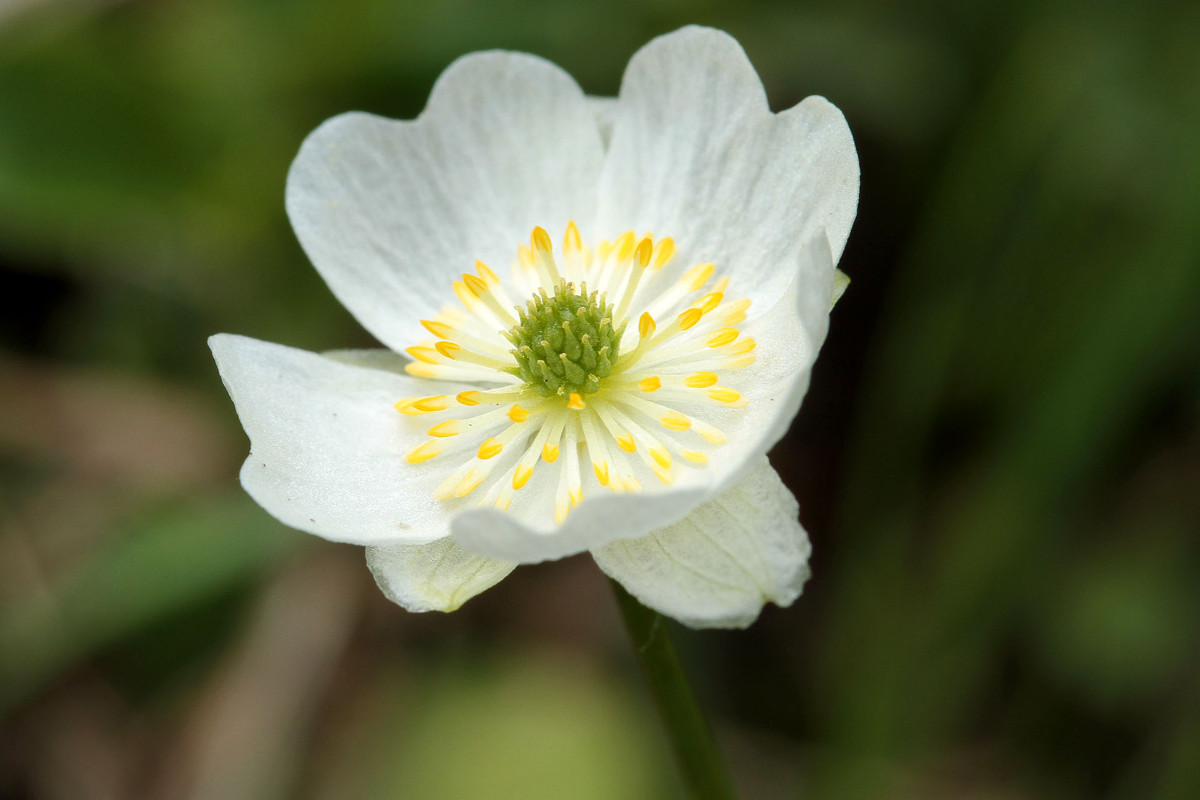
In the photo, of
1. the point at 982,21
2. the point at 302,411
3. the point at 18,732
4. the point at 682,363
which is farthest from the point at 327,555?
the point at 982,21

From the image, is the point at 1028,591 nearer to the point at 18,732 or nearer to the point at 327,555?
the point at 327,555

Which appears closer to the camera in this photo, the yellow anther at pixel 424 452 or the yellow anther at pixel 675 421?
the yellow anther at pixel 675 421

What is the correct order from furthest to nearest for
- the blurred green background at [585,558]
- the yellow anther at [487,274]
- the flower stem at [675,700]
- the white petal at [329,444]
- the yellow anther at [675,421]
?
1. the blurred green background at [585,558]
2. the yellow anther at [487,274]
3. the yellow anther at [675,421]
4. the white petal at [329,444]
5. the flower stem at [675,700]

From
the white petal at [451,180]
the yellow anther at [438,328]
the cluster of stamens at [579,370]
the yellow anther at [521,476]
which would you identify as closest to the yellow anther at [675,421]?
the cluster of stamens at [579,370]

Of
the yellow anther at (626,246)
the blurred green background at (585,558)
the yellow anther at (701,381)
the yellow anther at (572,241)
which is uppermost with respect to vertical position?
the yellow anther at (626,246)

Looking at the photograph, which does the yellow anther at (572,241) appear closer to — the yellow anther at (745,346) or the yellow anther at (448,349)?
the yellow anther at (448,349)

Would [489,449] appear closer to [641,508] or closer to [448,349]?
[448,349]

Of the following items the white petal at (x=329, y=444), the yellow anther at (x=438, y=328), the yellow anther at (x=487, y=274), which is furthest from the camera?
the yellow anther at (x=487, y=274)

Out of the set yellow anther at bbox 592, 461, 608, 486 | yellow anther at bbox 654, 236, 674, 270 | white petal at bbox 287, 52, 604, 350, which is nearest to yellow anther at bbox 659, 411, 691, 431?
yellow anther at bbox 592, 461, 608, 486
